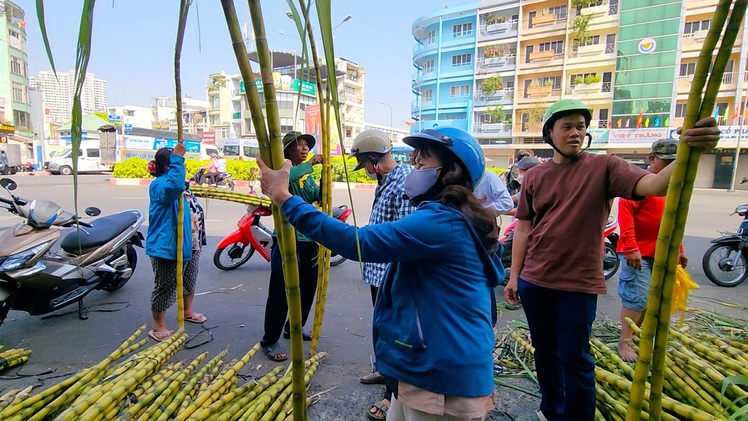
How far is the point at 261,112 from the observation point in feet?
3.13

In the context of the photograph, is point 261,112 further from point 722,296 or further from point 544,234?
point 722,296

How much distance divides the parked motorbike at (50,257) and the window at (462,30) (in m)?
35.6

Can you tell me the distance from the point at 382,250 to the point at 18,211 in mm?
3643

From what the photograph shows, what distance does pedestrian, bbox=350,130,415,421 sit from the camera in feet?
8.34

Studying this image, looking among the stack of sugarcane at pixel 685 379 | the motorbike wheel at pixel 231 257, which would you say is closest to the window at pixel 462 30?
the motorbike wheel at pixel 231 257

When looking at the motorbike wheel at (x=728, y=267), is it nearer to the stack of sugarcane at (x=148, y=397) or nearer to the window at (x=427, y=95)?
the stack of sugarcane at (x=148, y=397)

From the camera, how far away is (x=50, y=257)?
3.58 metres

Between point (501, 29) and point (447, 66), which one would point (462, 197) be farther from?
point (447, 66)

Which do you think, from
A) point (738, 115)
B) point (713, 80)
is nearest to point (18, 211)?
point (713, 80)

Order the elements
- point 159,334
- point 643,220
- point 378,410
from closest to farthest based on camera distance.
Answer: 1. point 378,410
2. point 643,220
3. point 159,334

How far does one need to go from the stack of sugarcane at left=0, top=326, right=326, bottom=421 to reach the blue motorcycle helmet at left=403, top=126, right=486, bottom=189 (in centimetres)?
145

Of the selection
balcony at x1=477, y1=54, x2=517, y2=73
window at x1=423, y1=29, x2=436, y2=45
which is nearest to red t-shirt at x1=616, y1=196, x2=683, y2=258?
balcony at x1=477, y1=54, x2=517, y2=73

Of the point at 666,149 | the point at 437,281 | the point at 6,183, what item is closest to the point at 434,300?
the point at 437,281

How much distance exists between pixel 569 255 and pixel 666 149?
125 cm
